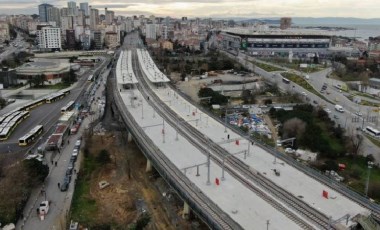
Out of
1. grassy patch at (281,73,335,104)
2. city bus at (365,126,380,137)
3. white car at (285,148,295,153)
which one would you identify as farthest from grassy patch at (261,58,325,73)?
white car at (285,148,295,153)

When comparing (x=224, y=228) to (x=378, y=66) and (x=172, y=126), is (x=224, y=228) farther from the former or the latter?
(x=378, y=66)

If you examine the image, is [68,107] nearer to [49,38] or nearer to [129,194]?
[129,194]

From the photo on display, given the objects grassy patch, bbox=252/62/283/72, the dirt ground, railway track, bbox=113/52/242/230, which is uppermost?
railway track, bbox=113/52/242/230

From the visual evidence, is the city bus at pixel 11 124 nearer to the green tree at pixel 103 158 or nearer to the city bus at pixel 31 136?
the city bus at pixel 31 136

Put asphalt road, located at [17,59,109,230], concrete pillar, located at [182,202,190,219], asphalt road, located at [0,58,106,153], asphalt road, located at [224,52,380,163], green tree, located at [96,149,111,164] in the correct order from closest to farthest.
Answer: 1. asphalt road, located at [17,59,109,230]
2. concrete pillar, located at [182,202,190,219]
3. green tree, located at [96,149,111,164]
4. asphalt road, located at [0,58,106,153]
5. asphalt road, located at [224,52,380,163]

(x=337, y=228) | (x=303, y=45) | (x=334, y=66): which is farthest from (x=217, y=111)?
(x=303, y=45)

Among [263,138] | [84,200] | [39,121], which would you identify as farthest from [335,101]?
[84,200]

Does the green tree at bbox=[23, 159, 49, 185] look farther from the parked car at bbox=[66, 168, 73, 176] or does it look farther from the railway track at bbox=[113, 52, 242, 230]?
the railway track at bbox=[113, 52, 242, 230]

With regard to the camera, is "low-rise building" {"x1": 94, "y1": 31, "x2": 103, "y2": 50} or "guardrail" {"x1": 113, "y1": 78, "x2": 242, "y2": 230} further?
"low-rise building" {"x1": 94, "y1": 31, "x2": 103, "y2": 50}
